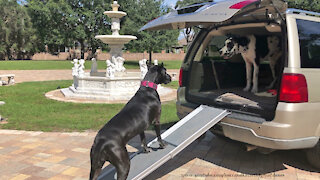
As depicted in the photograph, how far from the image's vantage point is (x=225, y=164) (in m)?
4.42

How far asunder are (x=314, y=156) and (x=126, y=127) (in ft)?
9.06

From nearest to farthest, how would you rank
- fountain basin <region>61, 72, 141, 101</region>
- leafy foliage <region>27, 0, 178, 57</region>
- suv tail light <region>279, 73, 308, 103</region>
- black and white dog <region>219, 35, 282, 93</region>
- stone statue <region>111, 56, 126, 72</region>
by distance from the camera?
suv tail light <region>279, 73, 308, 103</region> < black and white dog <region>219, 35, 282, 93</region> < fountain basin <region>61, 72, 141, 101</region> < stone statue <region>111, 56, 126, 72</region> < leafy foliage <region>27, 0, 178, 57</region>

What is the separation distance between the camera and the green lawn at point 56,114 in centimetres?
681

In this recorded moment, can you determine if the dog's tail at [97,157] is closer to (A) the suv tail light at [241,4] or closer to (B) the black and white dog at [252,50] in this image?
(A) the suv tail light at [241,4]

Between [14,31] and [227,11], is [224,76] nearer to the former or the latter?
[227,11]

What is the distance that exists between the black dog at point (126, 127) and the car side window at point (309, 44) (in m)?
1.92

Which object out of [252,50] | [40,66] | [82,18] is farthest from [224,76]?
[82,18]

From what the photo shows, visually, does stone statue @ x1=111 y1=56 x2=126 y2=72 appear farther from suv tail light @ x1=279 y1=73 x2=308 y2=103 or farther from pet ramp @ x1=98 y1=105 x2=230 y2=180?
suv tail light @ x1=279 y1=73 x2=308 y2=103

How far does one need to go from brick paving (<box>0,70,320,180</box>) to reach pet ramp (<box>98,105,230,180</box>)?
15.3 inches

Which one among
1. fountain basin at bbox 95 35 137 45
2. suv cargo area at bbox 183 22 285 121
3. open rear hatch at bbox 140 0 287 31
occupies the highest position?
fountain basin at bbox 95 35 137 45

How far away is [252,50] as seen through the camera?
5281 millimetres

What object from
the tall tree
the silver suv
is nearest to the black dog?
the silver suv

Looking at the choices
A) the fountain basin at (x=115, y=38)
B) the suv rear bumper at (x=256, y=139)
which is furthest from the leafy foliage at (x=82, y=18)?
the suv rear bumper at (x=256, y=139)

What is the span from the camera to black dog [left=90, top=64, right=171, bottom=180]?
3031 mm
